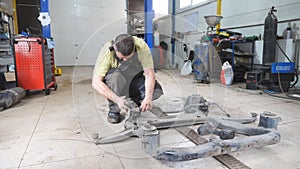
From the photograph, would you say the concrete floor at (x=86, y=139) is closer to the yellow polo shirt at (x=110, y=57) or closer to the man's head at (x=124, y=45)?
the yellow polo shirt at (x=110, y=57)

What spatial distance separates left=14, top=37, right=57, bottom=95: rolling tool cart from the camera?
214cm

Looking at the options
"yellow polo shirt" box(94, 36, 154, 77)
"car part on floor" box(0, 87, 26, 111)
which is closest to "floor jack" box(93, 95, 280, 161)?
"yellow polo shirt" box(94, 36, 154, 77)

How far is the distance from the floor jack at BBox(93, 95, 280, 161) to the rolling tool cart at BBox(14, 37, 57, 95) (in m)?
1.33

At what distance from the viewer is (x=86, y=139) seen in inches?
47.6

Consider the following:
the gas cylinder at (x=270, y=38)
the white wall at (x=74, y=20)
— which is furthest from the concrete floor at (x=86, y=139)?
the white wall at (x=74, y=20)

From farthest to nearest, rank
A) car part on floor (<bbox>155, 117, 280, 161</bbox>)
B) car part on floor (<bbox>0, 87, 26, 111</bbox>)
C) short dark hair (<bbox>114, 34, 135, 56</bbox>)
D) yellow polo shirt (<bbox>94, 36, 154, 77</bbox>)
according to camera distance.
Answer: car part on floor (<bbox>0, 87, 26, 111</bbox>), yellow polo shirt (<bbox>94, 36, 154, 77</bbox>), short dark hair (<bbox>114, 34, 135, 56</bbox>), car part on floor (<bbox>155, 117, 280, 161</bbox>)

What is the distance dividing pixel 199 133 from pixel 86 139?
68 cm

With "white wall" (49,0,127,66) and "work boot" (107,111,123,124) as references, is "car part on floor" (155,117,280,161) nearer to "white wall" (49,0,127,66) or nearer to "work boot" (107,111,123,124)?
"work boot" (107,111,123,124)

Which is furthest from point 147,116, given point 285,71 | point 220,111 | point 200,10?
point 200,10

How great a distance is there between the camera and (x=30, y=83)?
2201 mm

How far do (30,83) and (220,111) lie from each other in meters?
1.95

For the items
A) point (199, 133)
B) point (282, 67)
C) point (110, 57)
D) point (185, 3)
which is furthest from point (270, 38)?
point (185, 3)

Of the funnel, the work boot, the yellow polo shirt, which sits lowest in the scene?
the work boot

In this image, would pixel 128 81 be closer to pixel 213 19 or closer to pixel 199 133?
pixel 199 133
